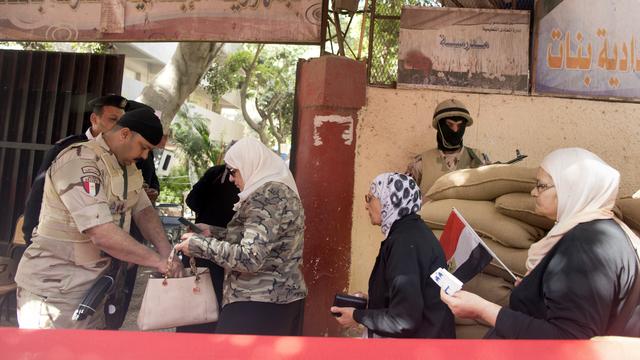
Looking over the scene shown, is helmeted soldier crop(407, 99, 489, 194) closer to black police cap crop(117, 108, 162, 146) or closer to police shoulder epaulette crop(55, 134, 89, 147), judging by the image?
black police cap crop(117, 108, 162, 146)

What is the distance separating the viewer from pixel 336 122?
3.91 m

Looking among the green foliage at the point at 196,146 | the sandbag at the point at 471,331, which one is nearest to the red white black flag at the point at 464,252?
the sandbag at the point at 471,331

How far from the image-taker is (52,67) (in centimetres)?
487

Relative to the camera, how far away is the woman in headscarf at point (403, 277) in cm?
199

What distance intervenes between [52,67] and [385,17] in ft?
9.77

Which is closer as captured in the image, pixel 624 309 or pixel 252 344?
pixel 252 344

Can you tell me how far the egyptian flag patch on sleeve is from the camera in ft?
7.34

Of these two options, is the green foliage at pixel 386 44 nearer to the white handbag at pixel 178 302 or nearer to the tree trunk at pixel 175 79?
the white handbag at pixel 178 302

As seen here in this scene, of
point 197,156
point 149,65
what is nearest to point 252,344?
point 197,156

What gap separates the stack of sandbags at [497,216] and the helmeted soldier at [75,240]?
4.98 feet

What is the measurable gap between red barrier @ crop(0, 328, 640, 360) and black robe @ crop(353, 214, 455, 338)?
0.74 m

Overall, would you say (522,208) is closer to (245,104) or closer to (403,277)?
(403,277)

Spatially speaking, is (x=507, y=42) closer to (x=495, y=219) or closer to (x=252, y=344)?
(x=495, y=219)

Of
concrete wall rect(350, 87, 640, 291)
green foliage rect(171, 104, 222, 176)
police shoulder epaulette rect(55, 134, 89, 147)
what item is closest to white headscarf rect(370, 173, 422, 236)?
concrete wall rect(350, 87, 640, 291)
